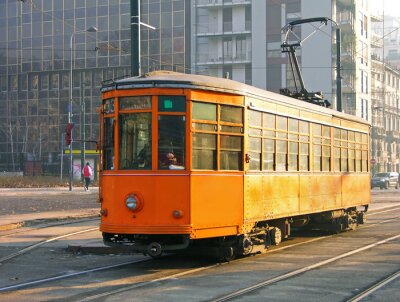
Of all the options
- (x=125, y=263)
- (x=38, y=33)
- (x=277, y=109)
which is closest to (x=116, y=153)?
(x=125, y=263)

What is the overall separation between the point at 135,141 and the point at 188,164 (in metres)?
0.89

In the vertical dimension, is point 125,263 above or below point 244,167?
below

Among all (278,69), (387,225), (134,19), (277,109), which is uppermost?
(278,69)

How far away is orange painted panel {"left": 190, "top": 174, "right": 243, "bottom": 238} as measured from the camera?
955cm

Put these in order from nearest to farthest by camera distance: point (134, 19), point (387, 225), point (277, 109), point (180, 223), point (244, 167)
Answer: point (180, 223) < point (244, 167) < point (277, 109) < point (134, 19) < point (387, 225)

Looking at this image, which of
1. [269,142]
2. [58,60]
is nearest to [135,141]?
[269,142]

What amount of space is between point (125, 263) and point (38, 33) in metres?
64.9

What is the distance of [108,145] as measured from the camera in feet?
32.9

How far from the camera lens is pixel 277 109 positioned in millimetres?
11359

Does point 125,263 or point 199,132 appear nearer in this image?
point 199,132

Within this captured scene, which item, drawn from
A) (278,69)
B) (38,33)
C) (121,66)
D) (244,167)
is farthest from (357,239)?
(38,33)

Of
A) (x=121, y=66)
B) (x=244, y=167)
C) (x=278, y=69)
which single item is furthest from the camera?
→ (x=121, y=66)

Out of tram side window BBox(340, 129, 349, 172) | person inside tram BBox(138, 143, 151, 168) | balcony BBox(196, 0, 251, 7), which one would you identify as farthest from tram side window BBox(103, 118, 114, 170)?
balcony BBox(196, 0, 251, 7)

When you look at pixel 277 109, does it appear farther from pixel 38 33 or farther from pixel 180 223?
pixel 38 33
